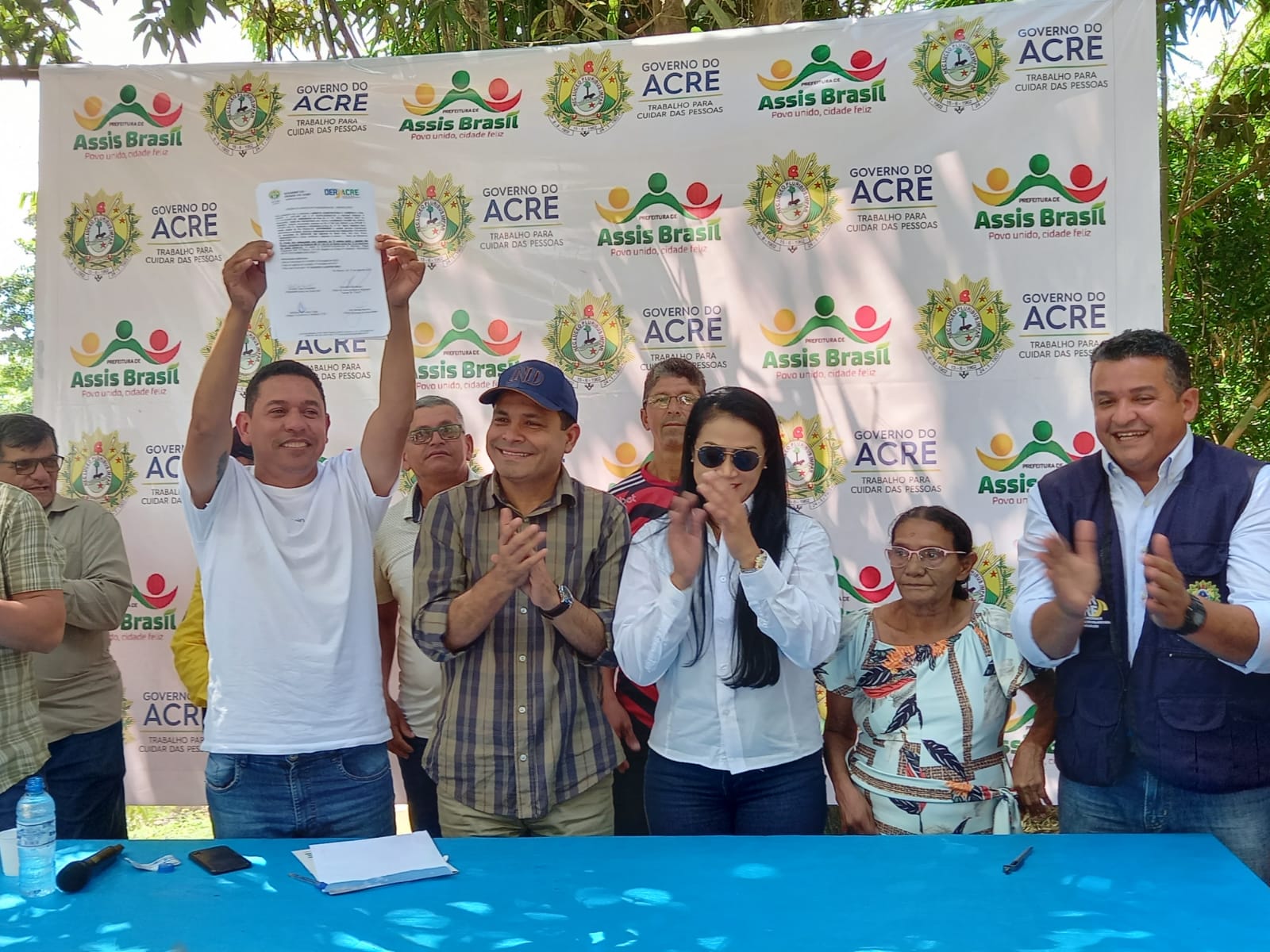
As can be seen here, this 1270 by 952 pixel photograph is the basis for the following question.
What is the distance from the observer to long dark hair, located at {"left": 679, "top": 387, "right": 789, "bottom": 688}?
2375 mm

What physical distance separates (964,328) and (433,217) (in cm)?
200

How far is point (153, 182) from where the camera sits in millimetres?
4141

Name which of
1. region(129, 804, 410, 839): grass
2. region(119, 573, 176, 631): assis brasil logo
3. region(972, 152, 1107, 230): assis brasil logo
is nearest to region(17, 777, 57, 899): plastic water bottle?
region(119, 573, 176, 631): assis brasil logo

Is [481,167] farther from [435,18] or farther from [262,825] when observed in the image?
[262,825]

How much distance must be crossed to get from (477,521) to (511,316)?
1624 millimetres

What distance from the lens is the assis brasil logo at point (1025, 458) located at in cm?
370

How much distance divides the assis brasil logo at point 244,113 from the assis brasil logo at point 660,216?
→ 1324 millimetres

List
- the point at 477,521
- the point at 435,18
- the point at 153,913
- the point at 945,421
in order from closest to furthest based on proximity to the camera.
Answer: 1. the point at 153,913
2. the point at 477,521
3. the point at 945,421
4. the point at 435,18

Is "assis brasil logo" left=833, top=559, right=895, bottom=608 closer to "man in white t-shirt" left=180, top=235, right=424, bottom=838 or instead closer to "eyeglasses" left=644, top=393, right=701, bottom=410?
"eyeglasses" left=644, top=393, right=701, bottom=410

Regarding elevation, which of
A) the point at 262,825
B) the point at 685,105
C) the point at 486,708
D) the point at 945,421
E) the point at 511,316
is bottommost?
the point at 262,825

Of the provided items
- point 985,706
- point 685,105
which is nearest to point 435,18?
point 685,105

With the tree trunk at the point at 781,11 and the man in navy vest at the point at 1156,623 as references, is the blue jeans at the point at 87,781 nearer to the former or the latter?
the man in navy vest at the point at 1156,623

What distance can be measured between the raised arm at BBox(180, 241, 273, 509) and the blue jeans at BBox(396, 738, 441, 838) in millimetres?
1103

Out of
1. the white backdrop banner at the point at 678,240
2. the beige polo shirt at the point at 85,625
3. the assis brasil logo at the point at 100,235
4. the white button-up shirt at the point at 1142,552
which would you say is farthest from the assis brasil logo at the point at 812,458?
the assis brasil logo at the point at 100,235
